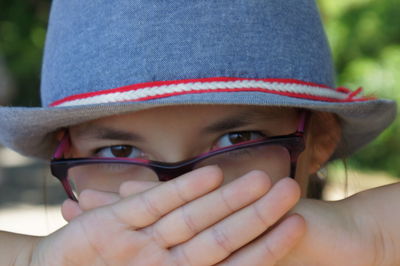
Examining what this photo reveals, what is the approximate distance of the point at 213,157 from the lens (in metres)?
1.44

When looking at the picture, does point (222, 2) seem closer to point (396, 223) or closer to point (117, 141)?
point (117, 141)

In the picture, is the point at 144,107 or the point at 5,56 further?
the point at 5,56

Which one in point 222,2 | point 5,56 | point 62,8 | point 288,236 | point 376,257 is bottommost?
point 376,257

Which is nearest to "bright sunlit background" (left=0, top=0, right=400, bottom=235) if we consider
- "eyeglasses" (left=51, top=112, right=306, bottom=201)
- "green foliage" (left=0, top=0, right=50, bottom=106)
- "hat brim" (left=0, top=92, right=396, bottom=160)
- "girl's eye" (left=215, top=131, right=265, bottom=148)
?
"hat brim" (left=0, top=92, right=396, bottom=160)

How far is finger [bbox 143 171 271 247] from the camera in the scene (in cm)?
112

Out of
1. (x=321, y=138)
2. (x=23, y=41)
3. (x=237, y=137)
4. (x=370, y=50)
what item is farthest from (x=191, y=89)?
(x=23, y=41)

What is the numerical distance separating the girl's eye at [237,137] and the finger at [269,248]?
1.23ft

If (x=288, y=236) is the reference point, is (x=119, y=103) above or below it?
above

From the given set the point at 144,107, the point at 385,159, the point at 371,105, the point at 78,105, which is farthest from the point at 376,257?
the point at 385,159

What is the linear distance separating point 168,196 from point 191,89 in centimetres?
31

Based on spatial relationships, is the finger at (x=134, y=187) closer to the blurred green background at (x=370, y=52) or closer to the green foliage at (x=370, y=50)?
the blurred green background at (x=370, y=52)

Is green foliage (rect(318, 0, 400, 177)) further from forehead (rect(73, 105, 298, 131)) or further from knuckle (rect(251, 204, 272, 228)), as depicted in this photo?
knuckle (rect(251, 204, 272, 228))

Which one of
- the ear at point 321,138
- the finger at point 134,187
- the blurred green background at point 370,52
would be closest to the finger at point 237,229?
the finger at point 134,187

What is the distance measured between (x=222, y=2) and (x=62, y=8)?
18.2 inches
